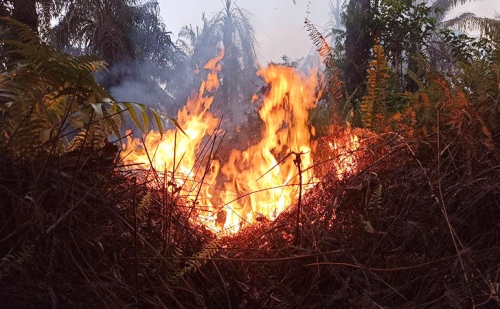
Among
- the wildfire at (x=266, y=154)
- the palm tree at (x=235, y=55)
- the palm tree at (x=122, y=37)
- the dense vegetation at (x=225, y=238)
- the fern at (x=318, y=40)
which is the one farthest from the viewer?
the palm tree at (x=235, y=55)

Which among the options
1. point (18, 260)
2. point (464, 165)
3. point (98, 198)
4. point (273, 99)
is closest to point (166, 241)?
point (98, 198)

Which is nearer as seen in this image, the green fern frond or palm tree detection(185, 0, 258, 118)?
the green fern frond

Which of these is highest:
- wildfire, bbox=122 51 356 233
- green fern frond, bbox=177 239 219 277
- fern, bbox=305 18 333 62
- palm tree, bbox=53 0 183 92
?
palm tree, bbox=53 0 183 92

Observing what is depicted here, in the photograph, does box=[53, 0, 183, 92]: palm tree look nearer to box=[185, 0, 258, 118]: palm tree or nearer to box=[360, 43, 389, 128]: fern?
box=[185, 0, 258, 118]: palm tree

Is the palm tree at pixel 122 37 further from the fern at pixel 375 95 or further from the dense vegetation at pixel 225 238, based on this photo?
the dense vegetation at pixel 225 238

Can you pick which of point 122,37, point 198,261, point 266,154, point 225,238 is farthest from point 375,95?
point 122,37

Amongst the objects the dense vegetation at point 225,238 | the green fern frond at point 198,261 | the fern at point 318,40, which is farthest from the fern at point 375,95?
the green fern frond at point 198,261

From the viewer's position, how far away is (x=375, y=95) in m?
3.61

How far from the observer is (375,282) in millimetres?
1995

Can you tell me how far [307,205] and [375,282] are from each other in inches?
32.5

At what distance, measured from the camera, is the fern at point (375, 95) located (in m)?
3.54

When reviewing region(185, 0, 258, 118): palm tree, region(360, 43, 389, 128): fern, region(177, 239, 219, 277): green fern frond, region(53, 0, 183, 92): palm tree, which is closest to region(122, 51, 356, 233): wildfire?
region(360, 43, 389, 128): fern

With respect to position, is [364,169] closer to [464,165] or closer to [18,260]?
[464,165]

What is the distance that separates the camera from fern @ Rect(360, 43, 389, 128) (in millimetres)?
3543
